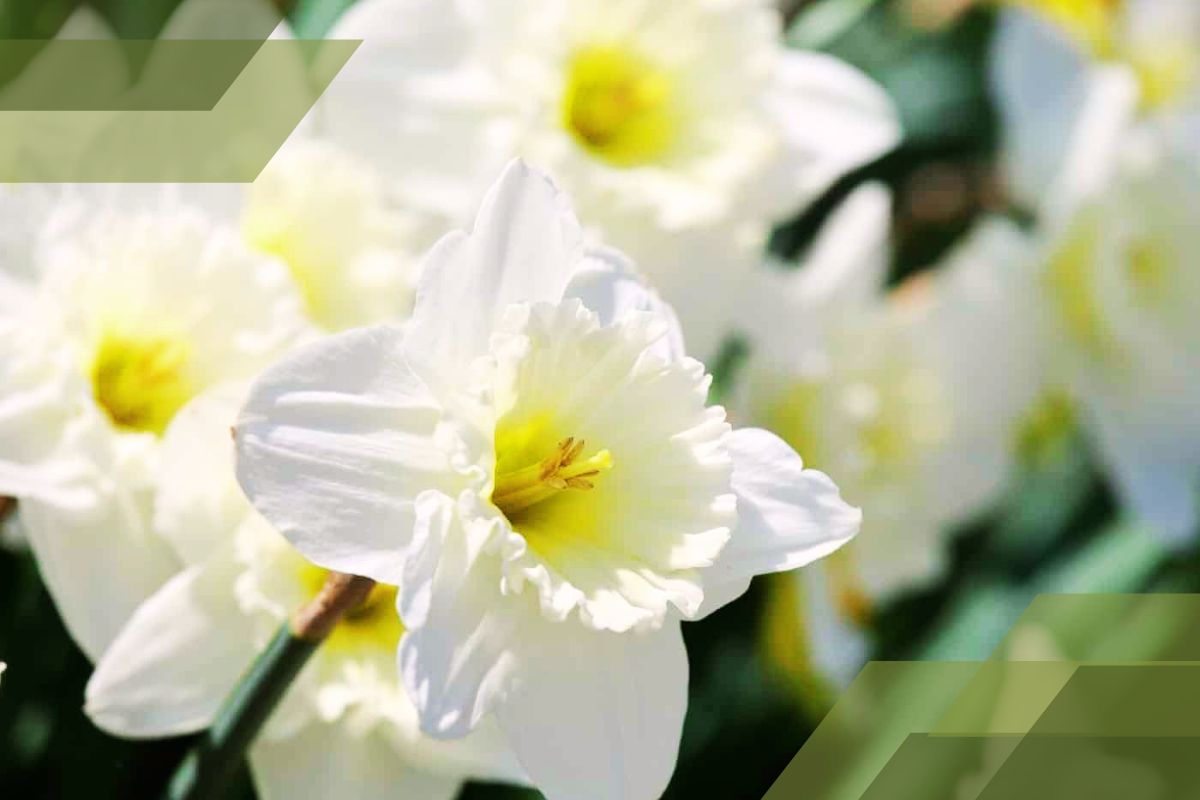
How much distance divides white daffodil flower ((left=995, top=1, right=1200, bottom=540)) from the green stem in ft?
2.24

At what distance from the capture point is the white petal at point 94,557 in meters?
0.48

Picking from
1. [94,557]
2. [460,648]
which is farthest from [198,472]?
[460,648]

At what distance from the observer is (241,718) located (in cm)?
44

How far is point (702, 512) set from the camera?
412 mm

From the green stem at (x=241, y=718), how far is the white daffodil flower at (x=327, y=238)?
19 centimetres

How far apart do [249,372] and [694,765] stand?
0.40 metres

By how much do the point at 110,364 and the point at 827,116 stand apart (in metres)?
0.45

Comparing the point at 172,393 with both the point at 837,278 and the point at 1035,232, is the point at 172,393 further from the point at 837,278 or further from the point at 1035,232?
the point at 1035,232

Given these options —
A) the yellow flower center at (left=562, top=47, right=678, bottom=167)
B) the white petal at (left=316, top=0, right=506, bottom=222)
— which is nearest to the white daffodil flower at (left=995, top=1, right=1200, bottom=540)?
the yellow flower center at (left=562, top=47, right=678, bottom=167)

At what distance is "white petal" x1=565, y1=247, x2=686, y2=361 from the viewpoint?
17.3 inches

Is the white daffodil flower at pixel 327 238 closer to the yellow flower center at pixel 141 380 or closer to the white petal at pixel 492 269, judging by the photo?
the yellow flower center at pixel 141 380

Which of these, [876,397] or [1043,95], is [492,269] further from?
[1043,95]
